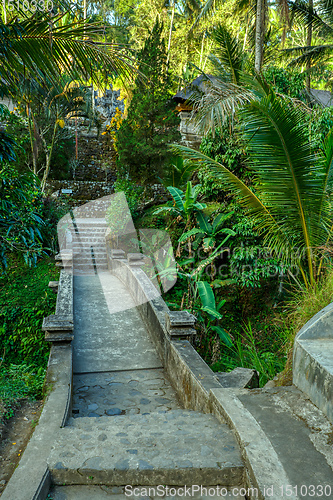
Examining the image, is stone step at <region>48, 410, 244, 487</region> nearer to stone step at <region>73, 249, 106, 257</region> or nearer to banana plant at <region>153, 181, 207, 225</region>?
banana plant at <region>153, 181, 207, 225</region>

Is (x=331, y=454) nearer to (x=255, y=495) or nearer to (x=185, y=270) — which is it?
(x=255, y=495)

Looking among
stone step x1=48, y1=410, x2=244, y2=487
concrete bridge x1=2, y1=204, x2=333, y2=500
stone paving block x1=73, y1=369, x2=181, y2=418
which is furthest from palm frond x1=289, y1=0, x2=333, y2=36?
stone step x1=48, y1=410, x2=244, y2=487

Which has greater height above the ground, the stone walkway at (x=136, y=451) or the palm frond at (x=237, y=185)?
the palm frond at (x=237, y=185)

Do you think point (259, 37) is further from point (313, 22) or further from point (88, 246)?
point (313, 22)

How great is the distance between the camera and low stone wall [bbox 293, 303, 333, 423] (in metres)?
2.74

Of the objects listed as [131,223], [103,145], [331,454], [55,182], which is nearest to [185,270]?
[131,223]

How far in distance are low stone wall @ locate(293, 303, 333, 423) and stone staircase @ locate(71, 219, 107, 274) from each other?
8943 millimetres

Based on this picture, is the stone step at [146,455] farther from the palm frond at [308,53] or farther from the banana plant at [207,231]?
the palm frond at [308,53]

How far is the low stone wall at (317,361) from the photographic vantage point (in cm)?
274

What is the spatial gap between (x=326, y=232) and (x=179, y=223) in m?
4.70

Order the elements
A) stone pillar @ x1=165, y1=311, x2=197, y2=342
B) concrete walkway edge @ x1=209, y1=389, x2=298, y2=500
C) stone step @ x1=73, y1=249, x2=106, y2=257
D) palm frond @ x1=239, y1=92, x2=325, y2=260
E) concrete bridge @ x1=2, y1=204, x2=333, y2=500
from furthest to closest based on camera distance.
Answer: stone step @ x1=73, y1=249, x2=106, y2=257 < stone pillar @ x1=165, y1=311, x2=197, y2=342 < palm frond @ x1=239, y1=92, x2=325, y2=260 < concrete bridge @ x1=2, y1=204, x2=333, y2=500 < concrete walkway edge @ x1=209, y1=389, x2=298, y2=500

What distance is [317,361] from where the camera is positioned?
2844mm

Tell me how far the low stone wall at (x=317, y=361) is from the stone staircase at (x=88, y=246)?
29.3 ft

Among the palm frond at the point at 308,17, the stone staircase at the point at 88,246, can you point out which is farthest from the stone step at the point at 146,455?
the palm frond at the point at 308,17
